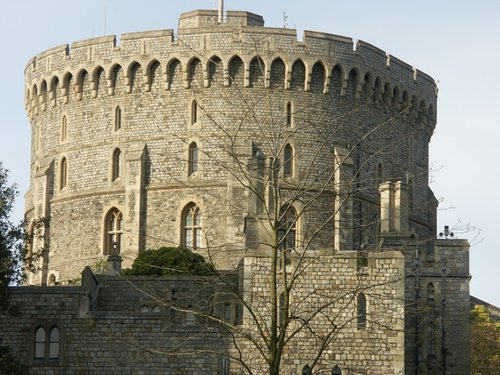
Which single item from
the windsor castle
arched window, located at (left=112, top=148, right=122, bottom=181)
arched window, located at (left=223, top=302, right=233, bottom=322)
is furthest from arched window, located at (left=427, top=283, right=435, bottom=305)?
arched window, located at (left=112, top=148, right=122, bottom=181)

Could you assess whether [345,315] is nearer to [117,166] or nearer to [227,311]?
[227,311]

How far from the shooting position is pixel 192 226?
61.1 meters

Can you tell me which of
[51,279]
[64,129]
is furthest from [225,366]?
[64,129]

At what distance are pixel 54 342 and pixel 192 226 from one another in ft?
63.9

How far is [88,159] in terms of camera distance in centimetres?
6372

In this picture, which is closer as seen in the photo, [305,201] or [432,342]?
[432,342]

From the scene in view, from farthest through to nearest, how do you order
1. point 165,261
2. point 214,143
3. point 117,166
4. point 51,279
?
point 51,279 → point 117,166 → point 214,143 → point 165,261

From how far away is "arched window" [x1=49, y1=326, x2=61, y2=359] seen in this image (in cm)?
4191

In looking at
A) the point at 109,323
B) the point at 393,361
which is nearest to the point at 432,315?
the point at 393,361

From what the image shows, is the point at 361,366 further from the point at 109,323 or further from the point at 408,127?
the point at 408,127

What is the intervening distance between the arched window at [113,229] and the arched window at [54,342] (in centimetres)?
1990

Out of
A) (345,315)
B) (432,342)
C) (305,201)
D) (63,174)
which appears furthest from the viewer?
(63,174)

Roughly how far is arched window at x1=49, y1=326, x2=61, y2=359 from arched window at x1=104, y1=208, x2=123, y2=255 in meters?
19.9

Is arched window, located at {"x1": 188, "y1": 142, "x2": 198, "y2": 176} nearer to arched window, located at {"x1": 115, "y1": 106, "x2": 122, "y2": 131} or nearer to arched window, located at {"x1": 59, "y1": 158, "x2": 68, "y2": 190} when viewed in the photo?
arched window, located at {"x1": 115, "y1": 106, "x2": 122, "y2": 131}
